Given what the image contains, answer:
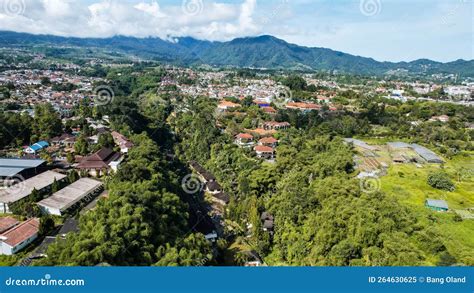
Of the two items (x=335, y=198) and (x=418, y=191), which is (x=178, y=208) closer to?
(x=335, y=198)

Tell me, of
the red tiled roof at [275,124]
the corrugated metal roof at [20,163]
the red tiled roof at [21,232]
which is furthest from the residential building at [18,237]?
the red tiled roof at [275,124]

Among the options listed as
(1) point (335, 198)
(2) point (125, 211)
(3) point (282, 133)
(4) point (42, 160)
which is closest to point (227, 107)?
(3) point (282, 133)

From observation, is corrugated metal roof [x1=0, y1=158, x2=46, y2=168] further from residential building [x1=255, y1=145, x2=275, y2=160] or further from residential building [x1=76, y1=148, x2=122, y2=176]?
residential building [x1=255, y1=145, x2=275, y2=160]

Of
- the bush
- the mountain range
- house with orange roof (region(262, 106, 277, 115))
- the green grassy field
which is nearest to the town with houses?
house with orange roof (region(262, 106, 277, 115))

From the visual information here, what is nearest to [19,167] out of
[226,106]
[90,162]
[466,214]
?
[90,162]

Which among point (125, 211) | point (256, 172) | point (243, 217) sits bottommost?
point (243, 217)

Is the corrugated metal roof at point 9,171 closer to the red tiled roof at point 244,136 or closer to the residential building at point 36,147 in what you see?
the residential building at point 36,147
